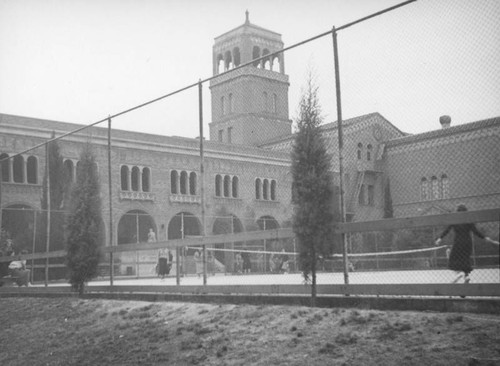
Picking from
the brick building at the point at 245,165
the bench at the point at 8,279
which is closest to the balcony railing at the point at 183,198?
the brick building at the point at 245,165

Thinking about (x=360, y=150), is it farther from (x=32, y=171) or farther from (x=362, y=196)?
(x=32, y=171)

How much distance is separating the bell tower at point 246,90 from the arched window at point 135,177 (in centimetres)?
1813

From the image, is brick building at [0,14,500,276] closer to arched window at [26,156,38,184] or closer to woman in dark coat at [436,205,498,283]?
arched window at [26,156,38,184]

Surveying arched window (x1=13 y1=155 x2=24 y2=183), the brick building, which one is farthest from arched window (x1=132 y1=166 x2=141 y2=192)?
arched window (x1=13 y1=155 x2=24 y2=183)

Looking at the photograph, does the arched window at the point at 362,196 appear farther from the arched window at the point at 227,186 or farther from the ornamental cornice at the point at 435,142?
the arched window at the point at 227,186

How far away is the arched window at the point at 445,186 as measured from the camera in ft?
35.5

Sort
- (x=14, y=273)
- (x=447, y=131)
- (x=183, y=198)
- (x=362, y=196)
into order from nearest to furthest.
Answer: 1. (x=362, y=196)
2. (x=447, y=131)
3. (x=14, y=273)
4. (x=183, y=198)

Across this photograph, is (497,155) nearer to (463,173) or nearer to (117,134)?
(463,173)

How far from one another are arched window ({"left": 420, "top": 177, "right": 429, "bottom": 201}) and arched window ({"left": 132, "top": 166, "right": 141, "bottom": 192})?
25.5m

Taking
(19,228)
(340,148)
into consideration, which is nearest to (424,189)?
(340,148)

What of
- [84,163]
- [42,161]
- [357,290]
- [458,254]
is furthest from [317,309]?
[42,161]

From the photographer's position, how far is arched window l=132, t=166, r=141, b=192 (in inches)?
1359

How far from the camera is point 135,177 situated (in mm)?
34844

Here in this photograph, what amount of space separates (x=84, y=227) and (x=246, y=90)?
42893 millimetres
